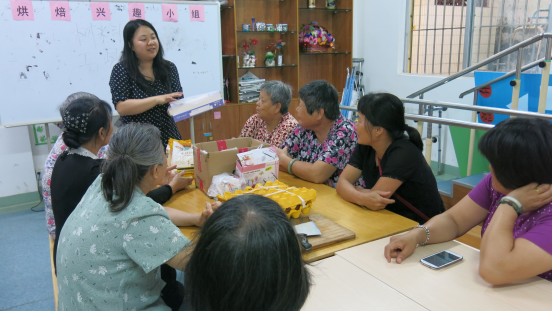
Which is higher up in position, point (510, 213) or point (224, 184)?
point (510, 213)

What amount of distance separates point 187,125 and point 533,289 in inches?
142

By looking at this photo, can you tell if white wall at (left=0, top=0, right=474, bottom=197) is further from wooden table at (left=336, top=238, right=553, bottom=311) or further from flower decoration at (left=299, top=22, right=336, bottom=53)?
wooden table at (left=336, top=238, right=553, bottom=311)

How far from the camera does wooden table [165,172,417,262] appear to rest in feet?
4.67

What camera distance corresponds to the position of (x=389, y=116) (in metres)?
1.78

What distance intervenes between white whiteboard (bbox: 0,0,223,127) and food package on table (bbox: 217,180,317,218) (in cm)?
249

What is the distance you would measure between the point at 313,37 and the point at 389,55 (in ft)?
2.98

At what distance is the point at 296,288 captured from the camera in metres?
0.80


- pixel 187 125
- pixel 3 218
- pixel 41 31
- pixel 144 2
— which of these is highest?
pixel 144 2

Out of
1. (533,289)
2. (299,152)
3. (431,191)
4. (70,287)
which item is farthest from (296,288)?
(299,152)

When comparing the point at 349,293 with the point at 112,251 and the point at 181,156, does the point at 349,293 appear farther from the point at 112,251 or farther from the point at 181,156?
the point at 181,156

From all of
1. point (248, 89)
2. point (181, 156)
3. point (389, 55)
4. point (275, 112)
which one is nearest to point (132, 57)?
point (181, 156)

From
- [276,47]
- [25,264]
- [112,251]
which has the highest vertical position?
[276,47]

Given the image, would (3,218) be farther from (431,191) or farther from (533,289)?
(533,289)

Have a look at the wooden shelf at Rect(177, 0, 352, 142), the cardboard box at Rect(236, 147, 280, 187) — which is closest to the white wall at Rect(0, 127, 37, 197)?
the wooden shelf at Rect(177, 0, 352, 142)
